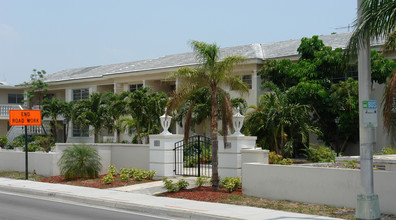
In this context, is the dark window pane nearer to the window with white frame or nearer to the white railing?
the white railing

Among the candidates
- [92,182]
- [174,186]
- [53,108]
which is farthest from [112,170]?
[53,108]

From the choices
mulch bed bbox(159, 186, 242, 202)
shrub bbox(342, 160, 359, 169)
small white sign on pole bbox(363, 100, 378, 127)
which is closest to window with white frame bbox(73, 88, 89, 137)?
mulch bed bbox(159, 186, 242, 202)

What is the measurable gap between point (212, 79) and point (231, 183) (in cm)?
344

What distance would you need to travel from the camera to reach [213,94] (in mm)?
16109

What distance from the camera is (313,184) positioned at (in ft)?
44.2

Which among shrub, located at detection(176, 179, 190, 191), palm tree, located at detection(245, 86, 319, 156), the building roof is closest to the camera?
shrub, located at detection(176, 179, 190, 191)

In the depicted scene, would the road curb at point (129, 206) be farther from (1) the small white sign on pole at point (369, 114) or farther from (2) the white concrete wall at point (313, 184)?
(1) the small white sign on pole at point (369, 114)

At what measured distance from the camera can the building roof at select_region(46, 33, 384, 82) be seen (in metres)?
28.6

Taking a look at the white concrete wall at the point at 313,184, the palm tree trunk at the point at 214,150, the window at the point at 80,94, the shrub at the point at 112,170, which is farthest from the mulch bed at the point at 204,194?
the window at the point at 80,94

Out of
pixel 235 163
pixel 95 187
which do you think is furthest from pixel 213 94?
A: pixel 95 187

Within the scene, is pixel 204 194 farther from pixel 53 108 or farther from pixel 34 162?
pixel 53 108

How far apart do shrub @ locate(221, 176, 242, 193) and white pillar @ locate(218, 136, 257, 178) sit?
0.74m

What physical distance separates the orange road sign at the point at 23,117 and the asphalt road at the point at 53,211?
6.21m

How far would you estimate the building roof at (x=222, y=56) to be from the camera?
1124 inches
